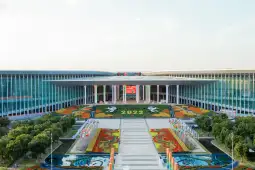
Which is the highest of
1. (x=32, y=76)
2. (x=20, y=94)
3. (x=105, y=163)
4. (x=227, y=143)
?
(x=32, y=76)

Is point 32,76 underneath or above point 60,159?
above

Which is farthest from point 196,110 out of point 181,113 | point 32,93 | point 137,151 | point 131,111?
point 32,93

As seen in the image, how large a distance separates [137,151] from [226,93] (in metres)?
29.2

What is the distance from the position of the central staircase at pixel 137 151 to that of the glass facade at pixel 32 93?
21.0 meters

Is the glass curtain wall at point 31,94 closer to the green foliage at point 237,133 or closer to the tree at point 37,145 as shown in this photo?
the tree at point 37,145

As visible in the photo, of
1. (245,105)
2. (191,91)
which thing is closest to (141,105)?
(191,91)

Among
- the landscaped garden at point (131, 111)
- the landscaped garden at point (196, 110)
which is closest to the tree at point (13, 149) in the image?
the landscaped garden at point (131, 111)

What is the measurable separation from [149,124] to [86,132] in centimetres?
1321

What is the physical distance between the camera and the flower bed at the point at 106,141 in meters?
25.5

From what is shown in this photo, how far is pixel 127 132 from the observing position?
3344cm

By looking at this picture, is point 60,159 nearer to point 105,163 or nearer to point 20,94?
point 105,163

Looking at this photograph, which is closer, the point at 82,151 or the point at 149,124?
the point at 82,151

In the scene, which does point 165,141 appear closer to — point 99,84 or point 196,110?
point 196,110

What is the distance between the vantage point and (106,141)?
2841 centimetres
